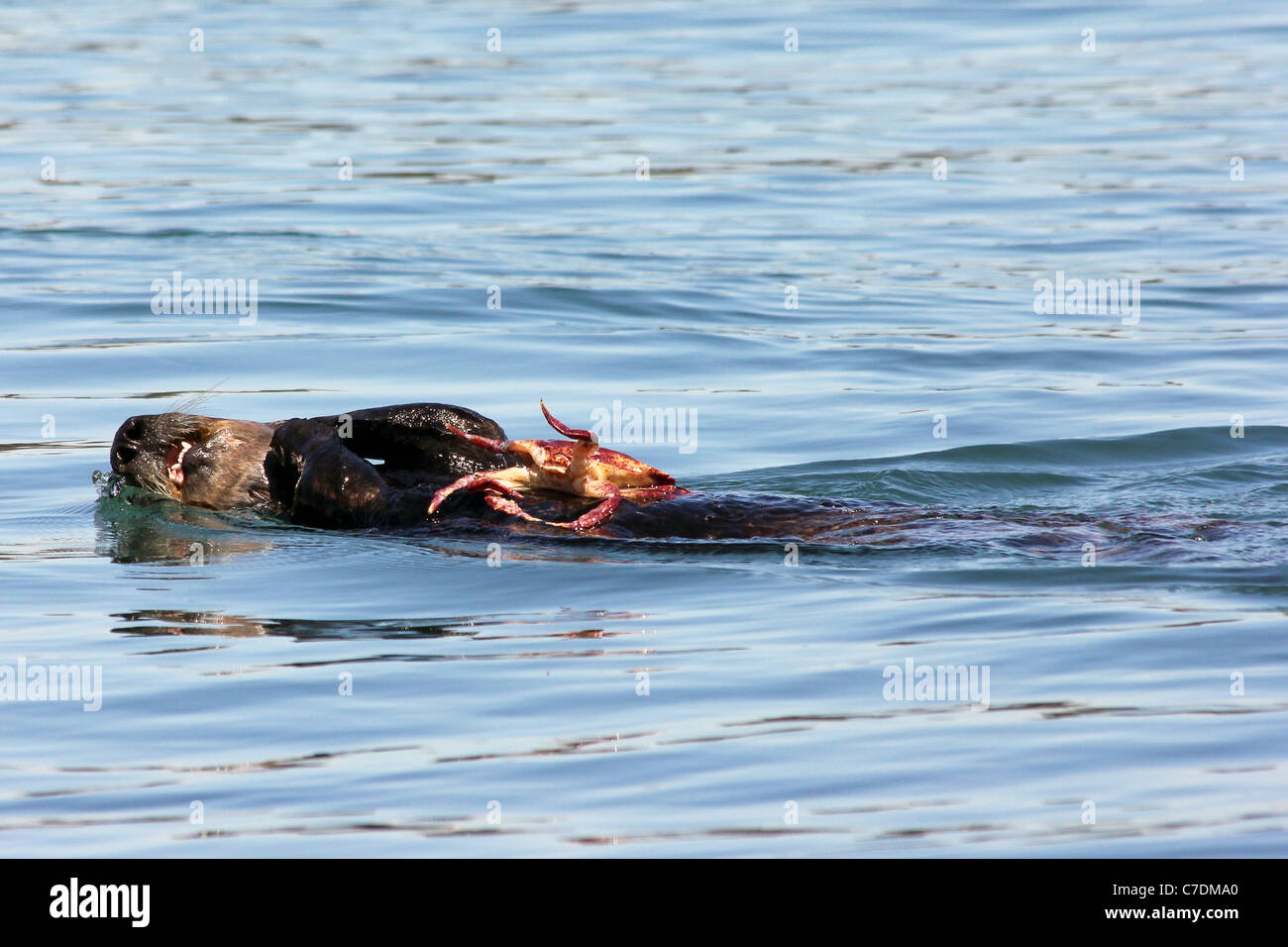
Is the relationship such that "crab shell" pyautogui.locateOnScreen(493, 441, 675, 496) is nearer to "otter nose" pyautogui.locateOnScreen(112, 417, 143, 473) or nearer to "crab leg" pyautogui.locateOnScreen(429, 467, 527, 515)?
"crab leg" pyautogui.locateOnScreen(429, 467, 527, 515)

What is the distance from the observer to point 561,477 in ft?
20.8

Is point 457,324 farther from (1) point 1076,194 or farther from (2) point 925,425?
(1) point 1076,194

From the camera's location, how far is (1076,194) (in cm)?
1616

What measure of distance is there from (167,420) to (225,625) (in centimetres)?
110

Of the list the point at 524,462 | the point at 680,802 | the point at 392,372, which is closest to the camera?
the point at 680,802

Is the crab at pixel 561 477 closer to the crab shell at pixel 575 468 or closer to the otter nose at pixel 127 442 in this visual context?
the crab shell at pixel 575 468

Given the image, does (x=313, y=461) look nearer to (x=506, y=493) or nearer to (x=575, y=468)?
(x=506, y=493)

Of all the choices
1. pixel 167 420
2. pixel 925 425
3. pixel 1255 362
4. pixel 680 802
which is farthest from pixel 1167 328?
pixel 680 802

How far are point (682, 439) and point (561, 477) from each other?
276cm

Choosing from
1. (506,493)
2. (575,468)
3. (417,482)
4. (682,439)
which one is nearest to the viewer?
(575,468)

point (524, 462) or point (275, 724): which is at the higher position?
point (524, 462)

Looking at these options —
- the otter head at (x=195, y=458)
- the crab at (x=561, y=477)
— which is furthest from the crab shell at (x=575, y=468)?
the otter head at (x=195, y=458)

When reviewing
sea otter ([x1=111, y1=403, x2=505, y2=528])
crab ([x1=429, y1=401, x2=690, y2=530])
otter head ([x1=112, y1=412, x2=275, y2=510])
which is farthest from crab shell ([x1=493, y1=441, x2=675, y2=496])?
otter head ([x1=112, y1=412, x2=275, y2=510])

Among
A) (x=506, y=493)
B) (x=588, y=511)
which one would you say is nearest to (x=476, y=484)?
(x=506, y=493)
